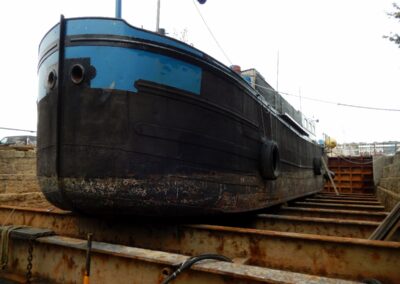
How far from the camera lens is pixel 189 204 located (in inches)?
142

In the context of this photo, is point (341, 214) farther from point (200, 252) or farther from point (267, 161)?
point (200, 252)

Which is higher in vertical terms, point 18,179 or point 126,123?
point 126,123

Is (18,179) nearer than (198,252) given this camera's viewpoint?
No

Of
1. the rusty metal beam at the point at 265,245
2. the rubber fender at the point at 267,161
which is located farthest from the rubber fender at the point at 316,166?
the rusty metal beam at the point at 265,245

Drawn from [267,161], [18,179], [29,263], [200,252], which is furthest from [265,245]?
[18,179]

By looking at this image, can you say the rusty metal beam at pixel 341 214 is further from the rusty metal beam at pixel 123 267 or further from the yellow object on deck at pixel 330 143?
the yellow object on deck at pixel 330 143

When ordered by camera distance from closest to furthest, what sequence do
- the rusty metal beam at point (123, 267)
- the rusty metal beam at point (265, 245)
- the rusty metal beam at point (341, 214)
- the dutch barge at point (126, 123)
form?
1. the rusty metal beam at point (123, 267)
2. the rusty metal beam at point (265, 245)
3. the dutch barge at point (126, 123)
4. the rusty metal beam at point (341, 214)

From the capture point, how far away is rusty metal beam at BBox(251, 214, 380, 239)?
4191 millimetres

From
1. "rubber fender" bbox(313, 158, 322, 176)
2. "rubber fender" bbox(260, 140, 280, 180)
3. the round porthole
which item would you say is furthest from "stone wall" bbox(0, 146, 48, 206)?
"rubber fender" bbox(313, 158, 322, 176)

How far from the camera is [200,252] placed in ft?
11.8

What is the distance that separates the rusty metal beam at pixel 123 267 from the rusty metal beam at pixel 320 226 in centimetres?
206

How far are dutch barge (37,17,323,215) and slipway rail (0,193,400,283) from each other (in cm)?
39

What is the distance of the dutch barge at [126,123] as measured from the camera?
334 centimetres

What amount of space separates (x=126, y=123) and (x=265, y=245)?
1.77 meters
